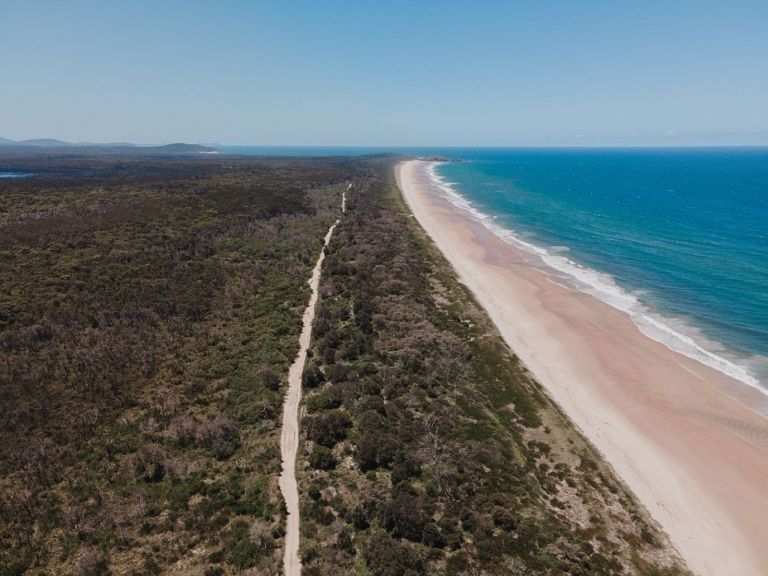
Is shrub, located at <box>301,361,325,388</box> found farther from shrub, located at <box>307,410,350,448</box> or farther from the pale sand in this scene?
the pale sand

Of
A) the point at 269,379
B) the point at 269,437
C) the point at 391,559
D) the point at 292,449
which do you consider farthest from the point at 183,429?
the point at 391,559

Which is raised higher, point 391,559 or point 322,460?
point 322,460

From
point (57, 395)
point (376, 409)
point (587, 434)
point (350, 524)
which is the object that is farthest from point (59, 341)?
point (587, 434)

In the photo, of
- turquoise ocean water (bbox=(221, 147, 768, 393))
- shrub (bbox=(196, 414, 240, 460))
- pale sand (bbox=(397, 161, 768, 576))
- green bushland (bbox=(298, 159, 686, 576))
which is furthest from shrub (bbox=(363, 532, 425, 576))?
turquoise ocean water (bbox=(221, 147, 768, 393))

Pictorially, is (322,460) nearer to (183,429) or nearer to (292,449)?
(292,449)

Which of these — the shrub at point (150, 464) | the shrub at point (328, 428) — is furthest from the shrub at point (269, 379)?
the shrub at point (150, 464)

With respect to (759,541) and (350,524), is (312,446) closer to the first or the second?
(350,524)
